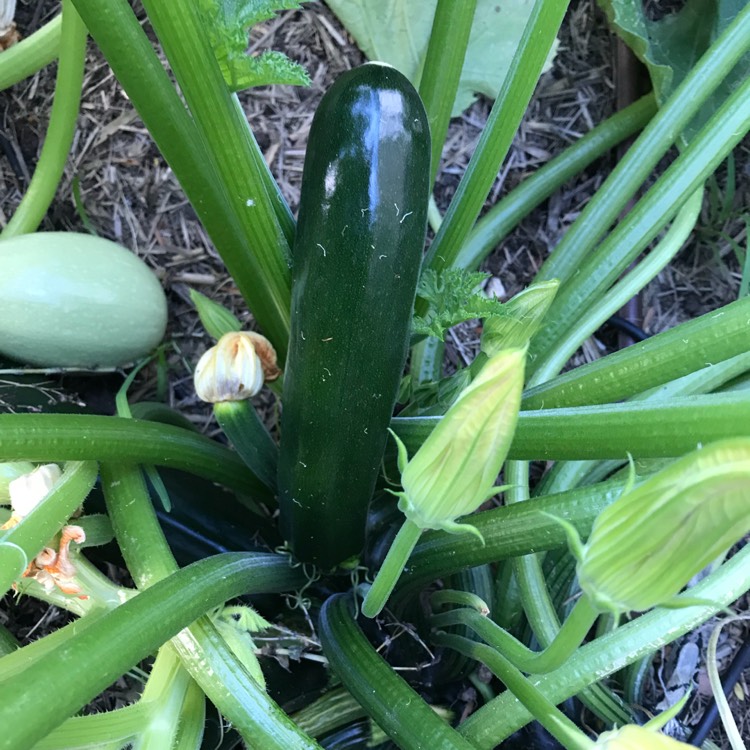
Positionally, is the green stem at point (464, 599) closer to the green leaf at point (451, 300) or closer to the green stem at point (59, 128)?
the green leaf at point (451, 300)

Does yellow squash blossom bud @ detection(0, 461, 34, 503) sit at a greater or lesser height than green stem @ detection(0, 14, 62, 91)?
lesser

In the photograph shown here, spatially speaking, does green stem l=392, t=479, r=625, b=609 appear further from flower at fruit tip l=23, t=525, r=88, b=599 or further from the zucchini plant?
flower at fruit tip l=23, t=525, r=88, b=599

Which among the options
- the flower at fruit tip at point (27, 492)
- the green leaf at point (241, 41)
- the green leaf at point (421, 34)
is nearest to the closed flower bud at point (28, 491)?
the flower at fruit tip at point (27, 492)

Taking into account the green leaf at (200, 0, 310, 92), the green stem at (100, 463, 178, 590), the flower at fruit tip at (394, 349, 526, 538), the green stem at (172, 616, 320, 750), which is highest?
the green leaf at (200, 0, 310, 92)

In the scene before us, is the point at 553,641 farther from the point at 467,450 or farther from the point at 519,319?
the point at 519,319

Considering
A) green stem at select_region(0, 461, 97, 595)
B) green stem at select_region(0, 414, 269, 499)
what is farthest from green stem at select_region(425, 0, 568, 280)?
green stem at select_region(0, 461, 97, 595)

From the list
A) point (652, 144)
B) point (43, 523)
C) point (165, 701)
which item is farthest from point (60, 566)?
point (652, 144)

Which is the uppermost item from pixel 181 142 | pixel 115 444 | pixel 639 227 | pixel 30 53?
pixel 30 53
